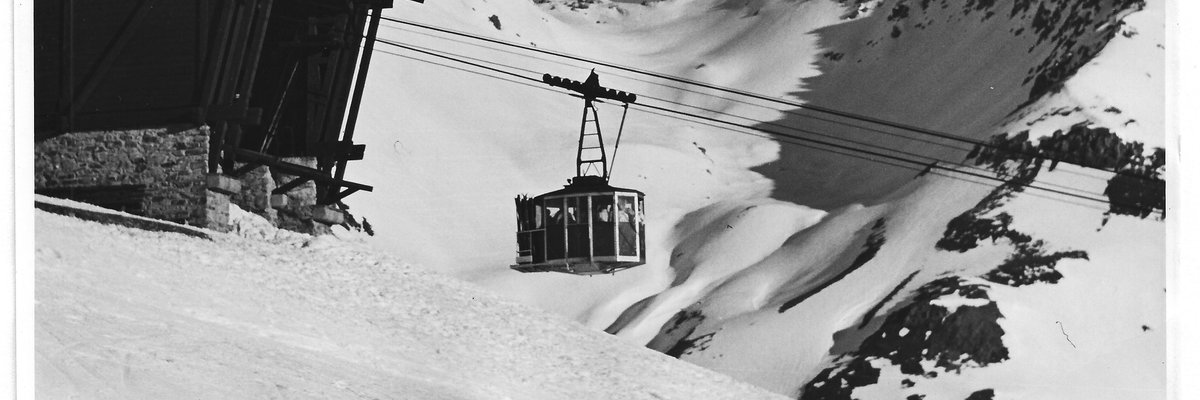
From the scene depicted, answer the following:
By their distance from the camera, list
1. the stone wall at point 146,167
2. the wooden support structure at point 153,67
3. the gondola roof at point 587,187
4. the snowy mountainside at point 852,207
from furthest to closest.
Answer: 1. the snowy mountainside at point 852,207
2. the wooden support structure at point 153,67
3. the stone wall at point 146,167
4. the gondola roof at point 587,187

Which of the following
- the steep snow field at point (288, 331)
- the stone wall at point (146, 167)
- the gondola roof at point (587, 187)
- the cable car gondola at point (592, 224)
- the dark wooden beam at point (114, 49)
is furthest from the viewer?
the dark wooden beam at point (114, 49)

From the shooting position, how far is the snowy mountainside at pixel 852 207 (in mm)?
79500

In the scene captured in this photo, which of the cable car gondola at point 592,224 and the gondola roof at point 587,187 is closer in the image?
the cable car gondola at point 592,224

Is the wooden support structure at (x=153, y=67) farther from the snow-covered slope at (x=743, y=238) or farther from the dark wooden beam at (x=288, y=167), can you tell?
the snow-covered slope at (x=743, y=238)

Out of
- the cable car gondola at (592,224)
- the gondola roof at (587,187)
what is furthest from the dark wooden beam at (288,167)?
the gondola roof at (587,187)

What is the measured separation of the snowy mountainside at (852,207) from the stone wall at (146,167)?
138 ft

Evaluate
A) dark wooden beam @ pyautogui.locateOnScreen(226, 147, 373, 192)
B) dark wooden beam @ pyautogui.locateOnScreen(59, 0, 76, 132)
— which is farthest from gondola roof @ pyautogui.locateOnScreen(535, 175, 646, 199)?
dark wooden beam @ pyautogui.locateOnScreen(59, 0, 76, 132)

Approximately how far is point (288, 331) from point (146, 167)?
659 centimetres

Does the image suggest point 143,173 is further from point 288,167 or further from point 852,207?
point 852,207

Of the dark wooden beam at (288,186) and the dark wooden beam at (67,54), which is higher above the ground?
the dark wooden beam at (67,54)

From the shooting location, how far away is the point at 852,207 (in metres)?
100

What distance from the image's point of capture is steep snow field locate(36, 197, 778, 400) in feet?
96.0

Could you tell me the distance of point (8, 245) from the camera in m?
29.7

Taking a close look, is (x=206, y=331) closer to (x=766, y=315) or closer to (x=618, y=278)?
(x=766, y=315)
